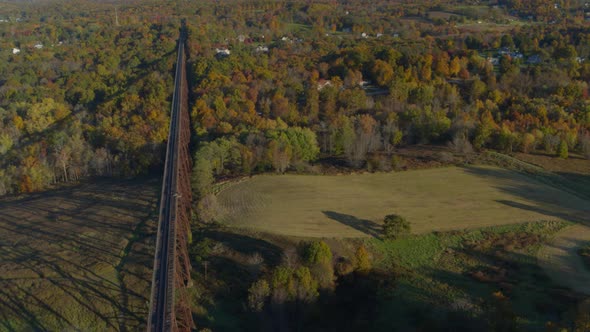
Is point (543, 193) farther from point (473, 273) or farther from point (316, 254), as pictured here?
point (316, 254)

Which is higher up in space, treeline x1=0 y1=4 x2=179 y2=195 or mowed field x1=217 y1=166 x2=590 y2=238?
treeline x1=0 y1=4 x2=179 y2=195

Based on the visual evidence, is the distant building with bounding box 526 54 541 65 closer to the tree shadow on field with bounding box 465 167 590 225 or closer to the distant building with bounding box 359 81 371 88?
the distant building with bounding box 359 81 371 88

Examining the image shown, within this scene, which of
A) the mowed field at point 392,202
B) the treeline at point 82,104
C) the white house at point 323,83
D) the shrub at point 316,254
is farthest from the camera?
the white house at point 323,83

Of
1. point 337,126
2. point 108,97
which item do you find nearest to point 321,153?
point 337,126

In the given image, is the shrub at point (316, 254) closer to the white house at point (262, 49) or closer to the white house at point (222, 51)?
the white house at point (222, 51)

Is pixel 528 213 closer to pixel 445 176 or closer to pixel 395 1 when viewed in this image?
pixel 445 176

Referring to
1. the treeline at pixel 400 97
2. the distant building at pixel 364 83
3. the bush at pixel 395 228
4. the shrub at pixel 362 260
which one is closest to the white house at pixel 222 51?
the treeline at pixel 400 97

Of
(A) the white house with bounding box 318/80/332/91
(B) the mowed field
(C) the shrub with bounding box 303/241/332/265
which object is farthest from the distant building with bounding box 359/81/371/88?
(C) the shrub with bounding box 303/241/332/265
